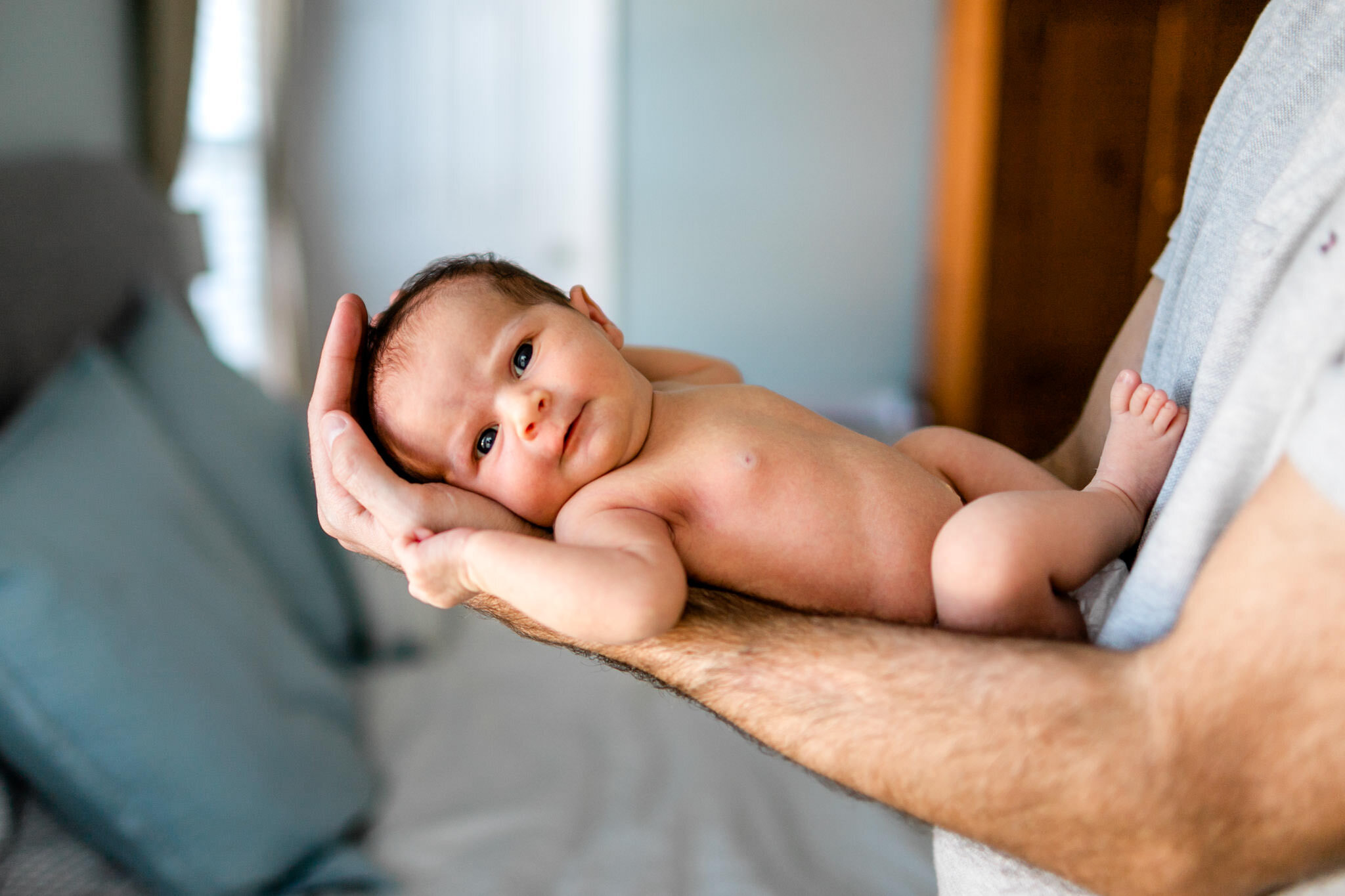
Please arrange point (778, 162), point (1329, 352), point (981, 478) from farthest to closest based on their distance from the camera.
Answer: point (778, 162), point (981, 478), point (1329, 352)

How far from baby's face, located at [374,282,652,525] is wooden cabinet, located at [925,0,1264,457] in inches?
97.5

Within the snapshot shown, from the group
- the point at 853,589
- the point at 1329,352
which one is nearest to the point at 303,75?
the point at 853,589

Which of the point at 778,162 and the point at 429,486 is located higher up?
the point at 778,162

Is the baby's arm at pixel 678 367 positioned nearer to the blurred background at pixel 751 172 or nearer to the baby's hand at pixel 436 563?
the baby's hand at pixel 436 563

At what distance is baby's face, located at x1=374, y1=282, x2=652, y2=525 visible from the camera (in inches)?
35.0

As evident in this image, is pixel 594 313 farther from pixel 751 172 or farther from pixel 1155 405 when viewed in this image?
pixel 751 172

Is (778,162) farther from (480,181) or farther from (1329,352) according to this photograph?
(1329,352)

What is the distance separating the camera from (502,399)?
89cm

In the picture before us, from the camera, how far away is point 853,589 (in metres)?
0.86

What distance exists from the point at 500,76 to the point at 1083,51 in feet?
6.54

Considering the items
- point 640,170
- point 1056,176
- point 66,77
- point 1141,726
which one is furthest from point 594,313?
point 640,170

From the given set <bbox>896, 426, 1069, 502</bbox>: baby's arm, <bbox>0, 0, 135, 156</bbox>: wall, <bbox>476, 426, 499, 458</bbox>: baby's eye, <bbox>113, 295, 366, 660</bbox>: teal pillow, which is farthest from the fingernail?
<bbox>0, 0, 135, 156</bbox>: wall

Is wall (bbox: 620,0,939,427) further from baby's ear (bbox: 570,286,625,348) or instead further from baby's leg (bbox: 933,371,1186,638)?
baby's leg (bbox: 933,371,1186,638)

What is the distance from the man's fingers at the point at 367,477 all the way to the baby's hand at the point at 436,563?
0.03 metres
